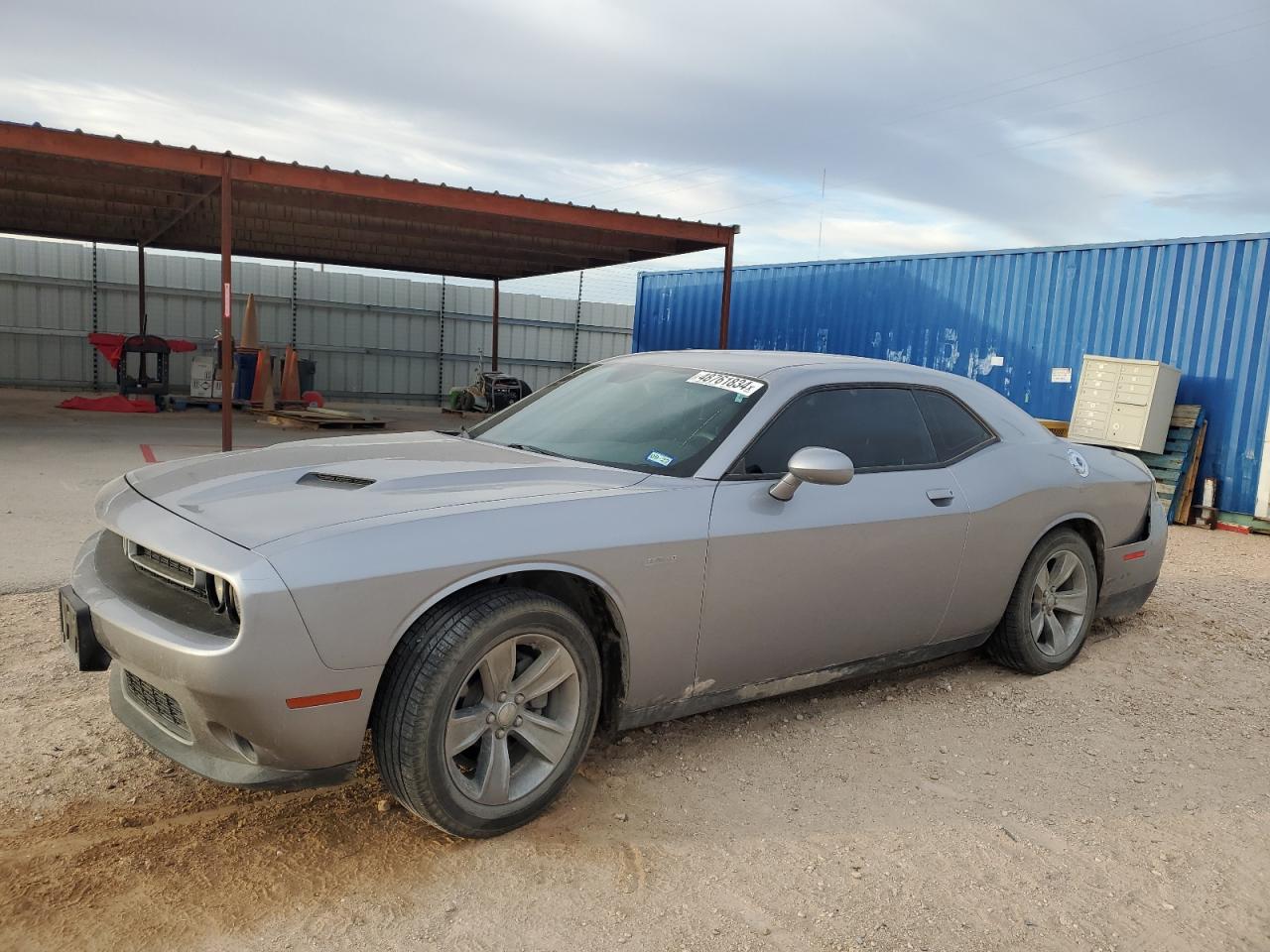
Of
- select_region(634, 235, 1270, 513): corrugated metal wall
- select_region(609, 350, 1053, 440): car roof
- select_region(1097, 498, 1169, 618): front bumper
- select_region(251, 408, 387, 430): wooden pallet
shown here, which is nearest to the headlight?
select_region(609, 350, 1053, 440): car roof

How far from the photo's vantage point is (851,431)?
3848mm

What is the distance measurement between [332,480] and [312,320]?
21.9 metres

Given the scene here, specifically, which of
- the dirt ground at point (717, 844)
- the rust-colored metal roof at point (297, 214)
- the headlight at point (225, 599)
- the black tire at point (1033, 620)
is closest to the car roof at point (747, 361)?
the black tire at point (1033, 620)

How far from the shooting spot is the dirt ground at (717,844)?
245cm

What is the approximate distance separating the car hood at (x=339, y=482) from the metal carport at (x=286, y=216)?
8.01m

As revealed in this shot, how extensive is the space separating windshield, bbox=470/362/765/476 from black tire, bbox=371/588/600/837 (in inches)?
31.7

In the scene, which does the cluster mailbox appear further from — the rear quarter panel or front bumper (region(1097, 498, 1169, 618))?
the rear quarter panel

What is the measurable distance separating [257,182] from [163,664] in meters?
10.4

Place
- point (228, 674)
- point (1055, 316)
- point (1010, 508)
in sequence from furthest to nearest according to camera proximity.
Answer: point (1055, 316), point (1010, 508), point (228, 674)

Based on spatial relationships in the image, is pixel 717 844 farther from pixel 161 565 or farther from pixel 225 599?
pixel 161 565

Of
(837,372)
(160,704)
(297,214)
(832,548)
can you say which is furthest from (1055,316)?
(160,704)

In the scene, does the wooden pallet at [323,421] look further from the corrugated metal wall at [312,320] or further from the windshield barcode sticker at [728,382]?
the windshield barcode sticker at [728,382]

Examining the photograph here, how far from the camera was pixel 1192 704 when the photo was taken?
4.44 metres

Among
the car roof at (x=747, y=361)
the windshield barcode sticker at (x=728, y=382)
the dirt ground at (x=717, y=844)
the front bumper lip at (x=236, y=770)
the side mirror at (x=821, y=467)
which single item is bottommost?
the dirt ground at (x=717, y=844)
